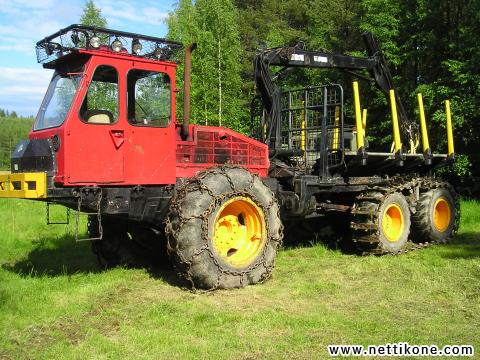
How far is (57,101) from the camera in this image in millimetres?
7180

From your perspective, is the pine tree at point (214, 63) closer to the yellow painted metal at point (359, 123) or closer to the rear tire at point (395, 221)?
the rear tire at point (395, 221)

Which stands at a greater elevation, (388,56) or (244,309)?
(388,56)

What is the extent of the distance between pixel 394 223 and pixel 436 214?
1590mm

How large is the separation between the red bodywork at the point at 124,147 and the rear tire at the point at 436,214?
454 cm

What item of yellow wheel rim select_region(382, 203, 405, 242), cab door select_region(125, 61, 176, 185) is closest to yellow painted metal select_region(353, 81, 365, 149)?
yellow wheel rim select_region(382, 203, 405, 242)

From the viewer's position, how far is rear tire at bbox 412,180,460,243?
10.5 m

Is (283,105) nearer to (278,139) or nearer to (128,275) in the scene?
(278,139)

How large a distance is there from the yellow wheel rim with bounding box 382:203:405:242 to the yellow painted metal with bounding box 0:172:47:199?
19.6 feet

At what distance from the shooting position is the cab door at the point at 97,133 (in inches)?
260

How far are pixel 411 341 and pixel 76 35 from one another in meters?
5.22

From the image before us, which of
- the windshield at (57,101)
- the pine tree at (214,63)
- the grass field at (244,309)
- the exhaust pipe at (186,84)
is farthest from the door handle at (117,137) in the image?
the pine tree at (214,63)

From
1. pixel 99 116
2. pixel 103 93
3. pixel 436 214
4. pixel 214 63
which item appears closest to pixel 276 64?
pixel 103 93

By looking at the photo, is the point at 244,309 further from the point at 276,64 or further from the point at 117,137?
the point at 276,64

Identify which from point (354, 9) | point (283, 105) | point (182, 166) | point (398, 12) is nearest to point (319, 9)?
point (354, 9)
